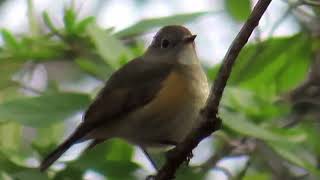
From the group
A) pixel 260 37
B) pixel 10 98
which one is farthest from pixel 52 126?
pixel 260 37

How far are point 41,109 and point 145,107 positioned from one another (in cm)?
44

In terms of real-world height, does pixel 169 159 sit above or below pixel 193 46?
above

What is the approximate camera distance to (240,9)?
3.93 metres

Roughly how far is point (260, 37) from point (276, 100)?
15.4 inches

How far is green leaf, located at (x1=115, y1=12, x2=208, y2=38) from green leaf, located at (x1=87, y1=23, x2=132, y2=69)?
0.05 m

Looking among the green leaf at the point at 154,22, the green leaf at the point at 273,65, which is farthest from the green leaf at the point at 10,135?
the green leaf at the point at 273,65

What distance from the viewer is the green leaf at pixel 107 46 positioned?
11.8 ft

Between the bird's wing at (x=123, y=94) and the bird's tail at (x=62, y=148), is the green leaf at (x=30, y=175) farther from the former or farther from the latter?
the bird's wing at (x=123, y=94)

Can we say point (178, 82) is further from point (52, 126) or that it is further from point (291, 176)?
point (291, 176)

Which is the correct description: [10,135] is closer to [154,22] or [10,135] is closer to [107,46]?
[107,46]

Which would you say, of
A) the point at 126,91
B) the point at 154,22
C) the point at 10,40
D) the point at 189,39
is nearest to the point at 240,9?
the point at 189,39

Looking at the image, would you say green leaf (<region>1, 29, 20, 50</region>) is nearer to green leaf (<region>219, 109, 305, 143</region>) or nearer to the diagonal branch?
green leaf (<region>219, 109, 305, 143</region>)

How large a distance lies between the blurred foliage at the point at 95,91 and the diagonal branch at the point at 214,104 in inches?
23.0

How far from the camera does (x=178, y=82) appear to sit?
372 centimetres
